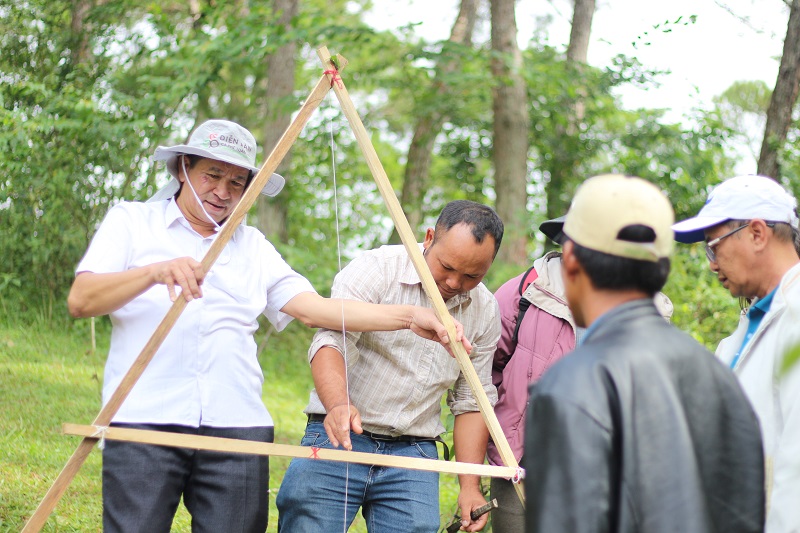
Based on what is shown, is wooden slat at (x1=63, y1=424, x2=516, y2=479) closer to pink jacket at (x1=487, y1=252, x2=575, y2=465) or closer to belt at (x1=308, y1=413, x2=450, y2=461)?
belt at (x1=308, y1=413, x2=450, y2=461)

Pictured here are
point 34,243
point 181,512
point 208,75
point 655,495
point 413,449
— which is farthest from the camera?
point 208,75

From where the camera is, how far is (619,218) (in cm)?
190

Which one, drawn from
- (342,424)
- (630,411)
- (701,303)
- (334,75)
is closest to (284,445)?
(342,424)

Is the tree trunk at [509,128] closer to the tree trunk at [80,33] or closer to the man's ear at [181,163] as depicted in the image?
the tree trunk at [80,33]

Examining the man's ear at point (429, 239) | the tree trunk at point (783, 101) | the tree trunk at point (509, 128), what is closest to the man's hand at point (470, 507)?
the man's ear at point (429, 239)

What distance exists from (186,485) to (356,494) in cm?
67

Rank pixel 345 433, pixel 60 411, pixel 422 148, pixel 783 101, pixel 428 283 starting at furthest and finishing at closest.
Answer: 1. pixel 422 148
2. pixel 60 411
3. pixel 783 101
4. pixel 428 283
5. pixel 345 433

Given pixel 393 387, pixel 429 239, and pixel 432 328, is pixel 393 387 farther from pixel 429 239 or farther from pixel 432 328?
pixel 429 239

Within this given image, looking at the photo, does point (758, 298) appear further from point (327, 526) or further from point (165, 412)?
point (165, 412)

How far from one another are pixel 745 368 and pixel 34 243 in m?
7.25

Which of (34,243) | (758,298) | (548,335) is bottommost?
(34,243)

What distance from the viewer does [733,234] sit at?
9.56 ft

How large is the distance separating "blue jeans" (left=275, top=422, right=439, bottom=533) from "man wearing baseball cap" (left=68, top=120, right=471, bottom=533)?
217 millimetres

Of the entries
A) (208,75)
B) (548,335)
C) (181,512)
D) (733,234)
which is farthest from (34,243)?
(733,234)
